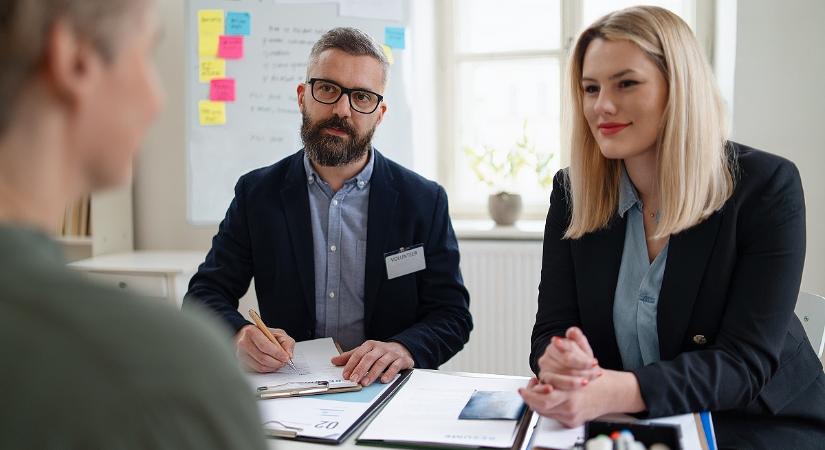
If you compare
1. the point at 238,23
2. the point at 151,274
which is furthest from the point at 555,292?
the point at 238,23

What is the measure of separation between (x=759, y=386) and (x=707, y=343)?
13 cm

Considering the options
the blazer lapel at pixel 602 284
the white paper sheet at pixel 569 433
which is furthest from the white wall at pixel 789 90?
the white paper sheet at pixel 569 433

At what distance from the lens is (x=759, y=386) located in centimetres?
147

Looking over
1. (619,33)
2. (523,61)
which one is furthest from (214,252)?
(523,61)

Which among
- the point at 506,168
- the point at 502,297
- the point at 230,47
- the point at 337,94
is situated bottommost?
the point at 502,297

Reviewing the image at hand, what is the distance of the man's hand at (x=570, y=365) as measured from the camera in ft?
4.24

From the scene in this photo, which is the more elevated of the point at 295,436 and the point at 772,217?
the point at 772,217

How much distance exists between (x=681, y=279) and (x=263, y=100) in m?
2.46

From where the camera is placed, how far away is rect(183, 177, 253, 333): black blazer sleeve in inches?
81.9

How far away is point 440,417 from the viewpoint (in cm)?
131

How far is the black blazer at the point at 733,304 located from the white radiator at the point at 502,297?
163cm

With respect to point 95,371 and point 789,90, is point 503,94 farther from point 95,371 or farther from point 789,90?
point 95,371

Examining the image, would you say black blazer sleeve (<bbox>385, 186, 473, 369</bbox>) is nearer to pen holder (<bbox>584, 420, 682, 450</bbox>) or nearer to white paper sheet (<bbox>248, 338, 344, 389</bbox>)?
white paper sheet (<bbox>248, 338, 344, 389</bbox>)

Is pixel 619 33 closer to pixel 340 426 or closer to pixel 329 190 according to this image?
pixel 329 190
